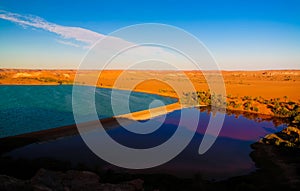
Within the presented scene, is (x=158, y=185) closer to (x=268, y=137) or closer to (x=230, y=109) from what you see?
(x=268, y=137)

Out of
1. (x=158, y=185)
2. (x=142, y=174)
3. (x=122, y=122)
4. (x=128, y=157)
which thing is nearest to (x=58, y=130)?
(x=122, y=122)

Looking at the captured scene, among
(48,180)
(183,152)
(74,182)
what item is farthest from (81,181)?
(183,152)

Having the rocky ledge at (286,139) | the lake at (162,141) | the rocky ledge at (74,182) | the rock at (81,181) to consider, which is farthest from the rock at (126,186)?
the rocky ledge at (286,139)

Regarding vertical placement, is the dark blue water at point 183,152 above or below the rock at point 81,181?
below

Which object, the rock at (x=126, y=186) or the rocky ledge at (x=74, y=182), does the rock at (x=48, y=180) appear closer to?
the rocky ledge at (x=74, y=182)

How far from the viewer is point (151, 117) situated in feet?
103

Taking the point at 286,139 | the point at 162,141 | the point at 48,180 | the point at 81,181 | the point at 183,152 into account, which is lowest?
the point at 183,152

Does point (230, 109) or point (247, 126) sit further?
point (230, 109)

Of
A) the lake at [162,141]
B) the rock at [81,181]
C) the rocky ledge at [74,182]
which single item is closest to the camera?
the rocky ledge at [74,182]

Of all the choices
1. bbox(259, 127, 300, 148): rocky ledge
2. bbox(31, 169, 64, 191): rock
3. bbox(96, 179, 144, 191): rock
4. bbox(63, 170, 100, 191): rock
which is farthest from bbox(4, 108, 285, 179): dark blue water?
bbox(31, 169, 64, 191): rock

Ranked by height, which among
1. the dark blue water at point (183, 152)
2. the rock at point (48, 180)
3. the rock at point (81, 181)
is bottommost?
the dark blue water at point (183, 152)

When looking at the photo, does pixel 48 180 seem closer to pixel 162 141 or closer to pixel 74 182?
pixel 74 182

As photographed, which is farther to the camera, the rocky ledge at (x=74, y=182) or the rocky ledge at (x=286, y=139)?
the rocky ledge at (x=286, y=139)

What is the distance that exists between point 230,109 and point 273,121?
30.2 feet
